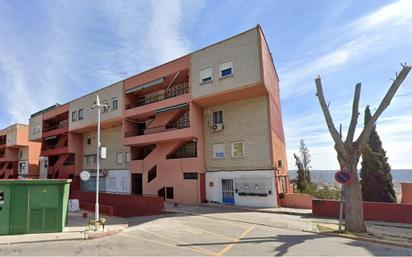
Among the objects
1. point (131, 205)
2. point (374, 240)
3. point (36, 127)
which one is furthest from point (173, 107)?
point (36, 127)

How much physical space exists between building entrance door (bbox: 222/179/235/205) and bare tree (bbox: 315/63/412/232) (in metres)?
11.6

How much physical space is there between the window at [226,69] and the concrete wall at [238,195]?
8056 mm

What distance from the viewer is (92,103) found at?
121 feet

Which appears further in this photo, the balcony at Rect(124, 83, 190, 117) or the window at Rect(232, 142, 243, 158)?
the balcony at Rect(124, 83, 190, 117)

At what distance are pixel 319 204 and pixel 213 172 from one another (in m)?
9.67

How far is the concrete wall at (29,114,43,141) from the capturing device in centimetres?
4700

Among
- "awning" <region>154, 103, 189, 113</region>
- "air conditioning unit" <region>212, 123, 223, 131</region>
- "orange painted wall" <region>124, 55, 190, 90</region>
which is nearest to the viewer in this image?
"air conditioning unit" <region>212, 123, 223, 131</region>

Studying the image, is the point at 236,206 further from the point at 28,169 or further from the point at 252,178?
the point at 28,169

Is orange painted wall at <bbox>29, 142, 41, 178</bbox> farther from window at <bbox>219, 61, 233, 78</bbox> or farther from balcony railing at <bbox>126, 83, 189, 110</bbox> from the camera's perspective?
window at <bbox>219, 61, 233, 78</bbox>

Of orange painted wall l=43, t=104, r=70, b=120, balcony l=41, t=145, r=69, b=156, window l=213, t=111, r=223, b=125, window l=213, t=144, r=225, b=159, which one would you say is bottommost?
window l=213, t=144, r=225, b=159

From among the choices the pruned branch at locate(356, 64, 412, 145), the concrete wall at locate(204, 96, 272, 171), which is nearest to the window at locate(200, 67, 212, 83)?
the concrete wall at locate(204, 96, 272, 171)

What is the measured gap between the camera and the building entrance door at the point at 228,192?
23523mm

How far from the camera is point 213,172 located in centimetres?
2478

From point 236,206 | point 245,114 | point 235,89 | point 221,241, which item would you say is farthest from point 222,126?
point 221,241
